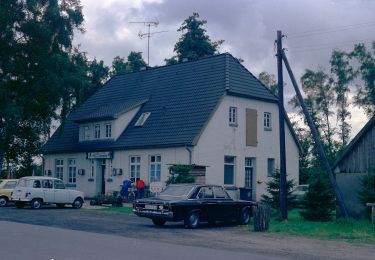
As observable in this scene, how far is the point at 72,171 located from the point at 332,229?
1041 inches

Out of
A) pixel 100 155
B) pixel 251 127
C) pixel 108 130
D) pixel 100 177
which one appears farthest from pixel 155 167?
pixel 251 127

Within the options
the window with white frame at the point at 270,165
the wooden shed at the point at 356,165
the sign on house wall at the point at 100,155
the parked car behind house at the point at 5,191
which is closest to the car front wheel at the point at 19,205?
the parked car behind house at the point at 5,191

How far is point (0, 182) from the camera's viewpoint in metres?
33.8

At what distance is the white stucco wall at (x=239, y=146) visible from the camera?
3422cm

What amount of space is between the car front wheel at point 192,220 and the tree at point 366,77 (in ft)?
110

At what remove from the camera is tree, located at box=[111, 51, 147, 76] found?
208 ft

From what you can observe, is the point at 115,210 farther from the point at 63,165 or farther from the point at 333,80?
the point at 333,80

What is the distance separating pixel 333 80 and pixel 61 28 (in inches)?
1043

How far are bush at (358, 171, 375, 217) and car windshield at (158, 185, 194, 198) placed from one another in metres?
7.34

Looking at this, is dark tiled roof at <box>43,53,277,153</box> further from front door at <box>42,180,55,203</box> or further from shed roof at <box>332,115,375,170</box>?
shed roof at <box>332,115,375,170</box>

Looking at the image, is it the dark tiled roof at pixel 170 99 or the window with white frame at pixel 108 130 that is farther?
the window with white frame at pixel 108 130

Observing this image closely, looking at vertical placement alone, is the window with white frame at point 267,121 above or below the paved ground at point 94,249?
above

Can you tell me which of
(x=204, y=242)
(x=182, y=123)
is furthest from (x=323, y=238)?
(x=182, y=123)

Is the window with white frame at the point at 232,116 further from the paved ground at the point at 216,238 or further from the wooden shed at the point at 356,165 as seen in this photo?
the paved ground at the point at 216,238
